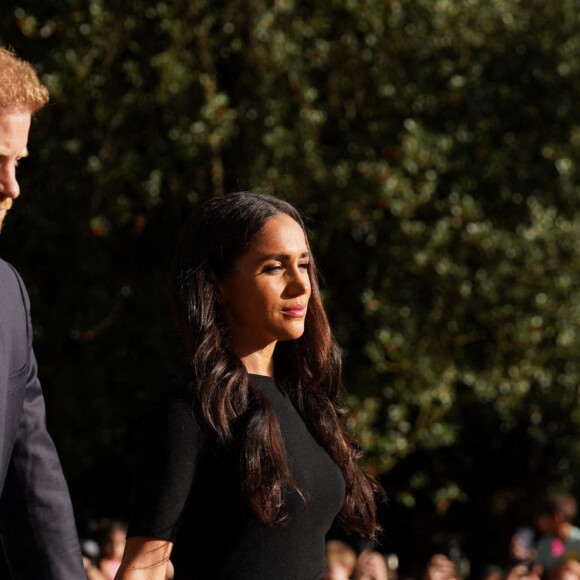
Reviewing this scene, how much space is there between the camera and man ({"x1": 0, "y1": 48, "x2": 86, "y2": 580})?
2201mm

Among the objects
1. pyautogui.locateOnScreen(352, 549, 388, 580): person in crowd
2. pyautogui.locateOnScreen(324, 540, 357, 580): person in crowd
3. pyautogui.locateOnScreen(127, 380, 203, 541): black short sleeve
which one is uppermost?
pyautogui.locateOnScreen(127, 380, 203, 541): black short sleeve

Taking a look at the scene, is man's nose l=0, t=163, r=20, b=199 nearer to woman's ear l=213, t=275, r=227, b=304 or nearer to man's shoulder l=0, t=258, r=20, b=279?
man's shoulder l=0, t=258, r=20, b=279

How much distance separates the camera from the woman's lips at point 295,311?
2734mm

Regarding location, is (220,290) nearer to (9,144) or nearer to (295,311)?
(295,311)

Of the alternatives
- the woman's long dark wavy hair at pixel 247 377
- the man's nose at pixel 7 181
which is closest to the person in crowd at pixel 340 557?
the woman's long dark wavy hair at pixel 247 377

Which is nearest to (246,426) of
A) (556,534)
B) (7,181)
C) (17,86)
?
(7,181)

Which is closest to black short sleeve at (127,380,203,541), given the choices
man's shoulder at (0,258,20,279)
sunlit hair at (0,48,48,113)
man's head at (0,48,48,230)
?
man's shoulder at (0,258,20,279)

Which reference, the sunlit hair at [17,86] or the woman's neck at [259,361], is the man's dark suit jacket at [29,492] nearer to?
the sunlit hair at [17,86]

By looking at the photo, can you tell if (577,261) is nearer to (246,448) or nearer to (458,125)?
(458,125)

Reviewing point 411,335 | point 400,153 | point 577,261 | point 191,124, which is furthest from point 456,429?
point 191,124

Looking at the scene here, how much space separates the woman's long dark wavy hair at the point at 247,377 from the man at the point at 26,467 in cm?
40

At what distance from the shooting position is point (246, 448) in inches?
100

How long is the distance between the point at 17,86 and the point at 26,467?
76 cm

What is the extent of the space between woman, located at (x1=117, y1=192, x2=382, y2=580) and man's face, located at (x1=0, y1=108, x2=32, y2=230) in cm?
65
